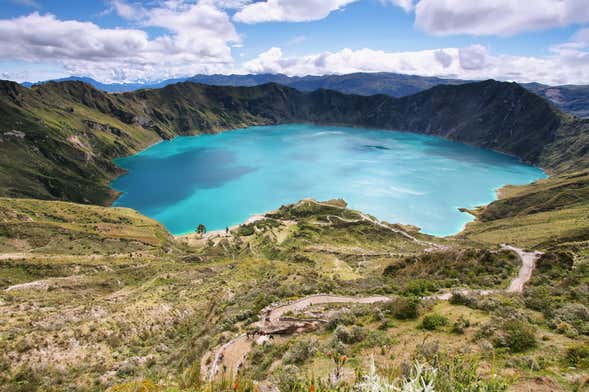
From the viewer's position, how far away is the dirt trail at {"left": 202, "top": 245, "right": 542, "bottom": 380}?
59.5ft

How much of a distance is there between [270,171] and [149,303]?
142m

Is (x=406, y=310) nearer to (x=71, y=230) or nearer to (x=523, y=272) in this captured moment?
(x=523, y=272)

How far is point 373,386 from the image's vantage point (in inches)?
197

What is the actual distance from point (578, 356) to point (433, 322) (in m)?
5.95

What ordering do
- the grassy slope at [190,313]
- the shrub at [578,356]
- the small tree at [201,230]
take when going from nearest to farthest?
the shrub at [578,356], the grassy slope at [190,313], the small tree at [201,230]

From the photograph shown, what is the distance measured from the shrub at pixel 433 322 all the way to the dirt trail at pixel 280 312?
16.1 ft

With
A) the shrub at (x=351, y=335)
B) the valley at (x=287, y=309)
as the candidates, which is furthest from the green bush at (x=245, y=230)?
the shrub at (x=351, y=335)

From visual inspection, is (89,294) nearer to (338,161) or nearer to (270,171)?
(270,171)

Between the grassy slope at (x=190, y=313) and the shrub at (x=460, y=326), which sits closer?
the grassy slope at (x=190, y=313)

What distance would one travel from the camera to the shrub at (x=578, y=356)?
33.3ft

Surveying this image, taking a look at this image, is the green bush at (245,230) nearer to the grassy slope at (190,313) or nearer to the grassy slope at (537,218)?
the grassy slope at (190,313)

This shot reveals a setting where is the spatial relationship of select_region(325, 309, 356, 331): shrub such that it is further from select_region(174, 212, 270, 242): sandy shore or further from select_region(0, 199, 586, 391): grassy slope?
select_region(174, 212, 270, 242): sandy shore

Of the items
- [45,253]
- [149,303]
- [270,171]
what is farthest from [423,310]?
[270,171]

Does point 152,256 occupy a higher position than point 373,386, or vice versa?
point 373,386
